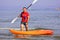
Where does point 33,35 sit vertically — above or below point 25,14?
below

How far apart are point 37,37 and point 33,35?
3.13 feet

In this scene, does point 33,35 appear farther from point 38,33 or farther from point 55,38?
point 55,38

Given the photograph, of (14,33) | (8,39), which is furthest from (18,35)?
(8,39)

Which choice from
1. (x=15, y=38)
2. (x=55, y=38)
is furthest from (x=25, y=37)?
(x=55, y=38)

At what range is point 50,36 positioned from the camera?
23.3 meters

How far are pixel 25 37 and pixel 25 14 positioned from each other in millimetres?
1868

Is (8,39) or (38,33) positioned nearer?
(8,39)

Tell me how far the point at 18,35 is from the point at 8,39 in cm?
200

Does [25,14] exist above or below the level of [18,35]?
above

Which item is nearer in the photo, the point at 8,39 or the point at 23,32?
the point at 8,39

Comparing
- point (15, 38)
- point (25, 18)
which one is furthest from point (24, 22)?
point (15, 38)

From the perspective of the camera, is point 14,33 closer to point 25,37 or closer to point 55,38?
point 25,37

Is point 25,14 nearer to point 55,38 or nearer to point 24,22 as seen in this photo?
point 24,22

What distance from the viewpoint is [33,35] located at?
2369 centimetres
